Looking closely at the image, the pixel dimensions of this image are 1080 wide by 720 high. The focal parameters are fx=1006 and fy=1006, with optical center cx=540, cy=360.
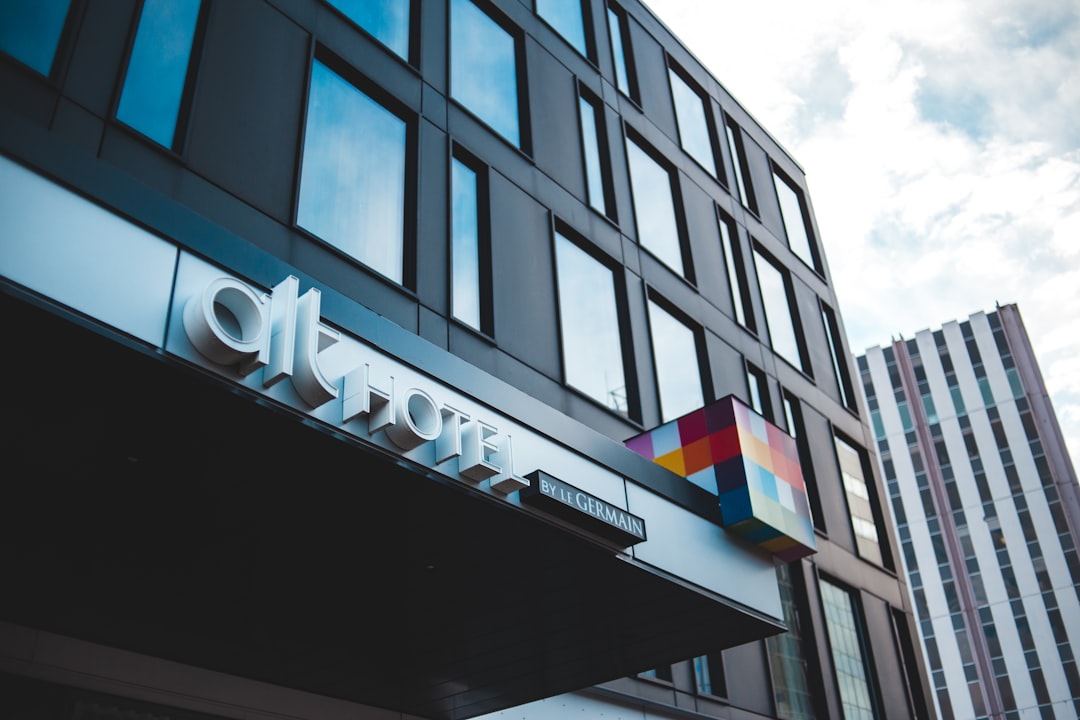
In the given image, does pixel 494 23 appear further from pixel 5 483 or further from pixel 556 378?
pixel 5 483

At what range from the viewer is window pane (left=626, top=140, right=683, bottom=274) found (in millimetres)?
22859

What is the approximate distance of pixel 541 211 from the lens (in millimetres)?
18703

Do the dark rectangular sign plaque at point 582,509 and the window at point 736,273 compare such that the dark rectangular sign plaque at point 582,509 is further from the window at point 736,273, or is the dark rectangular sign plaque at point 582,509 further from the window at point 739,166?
the window at point 739,166

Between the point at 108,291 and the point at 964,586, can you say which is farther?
the point at 964,586

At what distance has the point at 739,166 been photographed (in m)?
30.5

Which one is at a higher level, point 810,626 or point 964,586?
point 964,586

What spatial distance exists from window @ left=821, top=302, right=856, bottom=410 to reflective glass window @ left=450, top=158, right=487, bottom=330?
51.8 ft

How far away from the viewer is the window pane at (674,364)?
20609mm

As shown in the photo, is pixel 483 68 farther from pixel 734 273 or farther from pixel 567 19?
pixel 734 273

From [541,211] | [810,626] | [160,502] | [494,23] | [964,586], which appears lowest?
[160,502]

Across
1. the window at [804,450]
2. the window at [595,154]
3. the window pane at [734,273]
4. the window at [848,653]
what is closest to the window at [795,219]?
the window pane at [734,273]

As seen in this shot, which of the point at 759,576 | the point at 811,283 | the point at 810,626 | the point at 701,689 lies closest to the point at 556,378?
the point at 759,576

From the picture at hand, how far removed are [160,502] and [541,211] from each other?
11216 millimetres

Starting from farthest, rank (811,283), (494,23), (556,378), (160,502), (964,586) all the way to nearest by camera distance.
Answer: (964,586), (811,283), (494,23), (556,378), (160,502)
